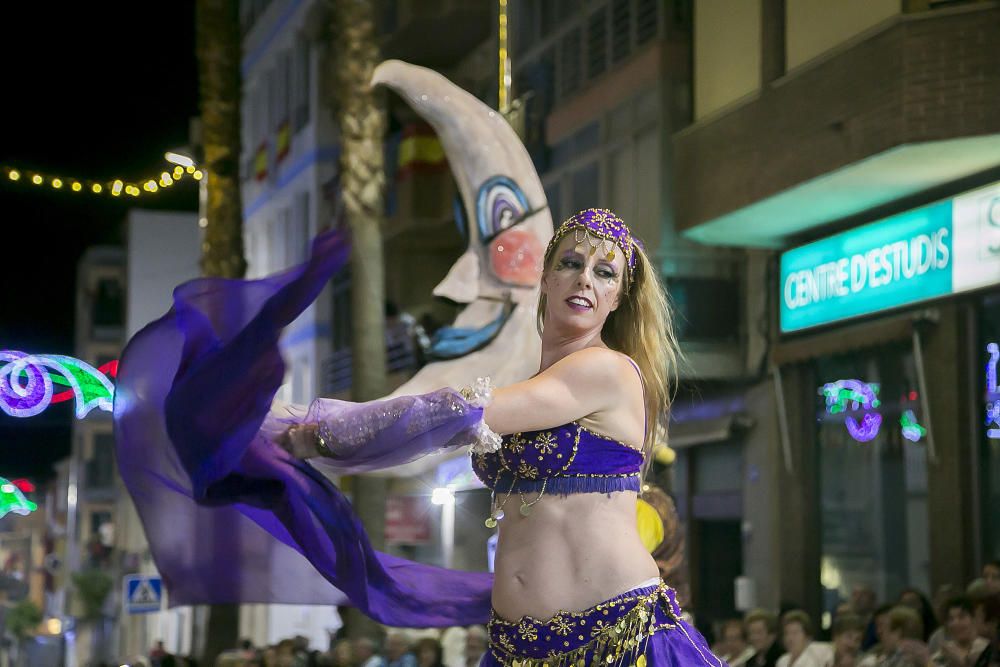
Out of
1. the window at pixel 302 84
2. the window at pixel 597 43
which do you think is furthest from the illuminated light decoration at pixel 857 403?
the window at pixel 302 84

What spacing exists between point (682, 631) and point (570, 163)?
42.2 feet

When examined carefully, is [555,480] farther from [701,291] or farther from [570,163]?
[570,163]

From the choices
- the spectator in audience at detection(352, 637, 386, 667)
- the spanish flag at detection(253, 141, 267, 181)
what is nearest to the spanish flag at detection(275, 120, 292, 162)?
the spanish flag at detection(253, 141, 267, 181)

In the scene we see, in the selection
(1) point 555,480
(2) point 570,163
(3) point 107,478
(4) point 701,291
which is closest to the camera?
(1) point 555,480

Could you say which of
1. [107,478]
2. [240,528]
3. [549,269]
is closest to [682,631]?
[549,269]

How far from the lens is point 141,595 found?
52.0 ft

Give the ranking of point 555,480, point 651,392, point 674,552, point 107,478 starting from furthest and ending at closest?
point 107,478
point 674,552
point 651,392
point 555,480

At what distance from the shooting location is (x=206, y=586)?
14.1 ft

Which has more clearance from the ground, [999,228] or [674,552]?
[999,228]

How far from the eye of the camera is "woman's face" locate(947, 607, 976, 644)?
282 inches

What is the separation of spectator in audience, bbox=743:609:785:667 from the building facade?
1.60m

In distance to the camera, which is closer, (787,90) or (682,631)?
(682,631)

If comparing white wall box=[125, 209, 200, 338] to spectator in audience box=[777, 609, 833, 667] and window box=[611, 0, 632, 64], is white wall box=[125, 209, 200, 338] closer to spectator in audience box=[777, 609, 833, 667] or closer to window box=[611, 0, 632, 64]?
window box=[611, 0, 632, 64]

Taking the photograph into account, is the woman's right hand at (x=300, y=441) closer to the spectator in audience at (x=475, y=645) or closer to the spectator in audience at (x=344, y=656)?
the spectator in audience at (x=475, y=645)
